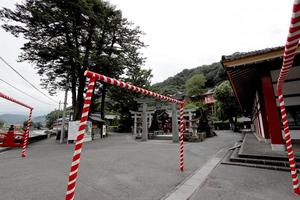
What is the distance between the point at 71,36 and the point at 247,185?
17958 millimetres

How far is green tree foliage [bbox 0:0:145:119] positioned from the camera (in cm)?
1304

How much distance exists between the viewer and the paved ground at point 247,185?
112 inches

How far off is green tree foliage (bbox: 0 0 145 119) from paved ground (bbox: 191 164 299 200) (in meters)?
13.9

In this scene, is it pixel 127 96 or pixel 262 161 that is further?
pixel 127 96

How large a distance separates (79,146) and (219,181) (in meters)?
3.37

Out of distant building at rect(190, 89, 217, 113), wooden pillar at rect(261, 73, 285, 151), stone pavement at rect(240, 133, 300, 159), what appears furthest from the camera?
distant building at rect(190, 89, 217, 113)

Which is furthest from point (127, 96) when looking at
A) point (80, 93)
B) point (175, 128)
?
point (175, 128)

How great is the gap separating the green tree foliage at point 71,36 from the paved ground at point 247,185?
13.9 meters

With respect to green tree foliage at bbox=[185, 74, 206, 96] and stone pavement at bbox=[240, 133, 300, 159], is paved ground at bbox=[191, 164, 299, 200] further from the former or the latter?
green tree foliage at bbox=[185, 74, 206, 96]

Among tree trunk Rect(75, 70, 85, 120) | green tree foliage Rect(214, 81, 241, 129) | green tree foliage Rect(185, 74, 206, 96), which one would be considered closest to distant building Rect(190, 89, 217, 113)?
green tree foliage Rect(185, 74, 206, 96)

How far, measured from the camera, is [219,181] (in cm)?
364

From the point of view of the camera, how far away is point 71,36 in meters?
15.4

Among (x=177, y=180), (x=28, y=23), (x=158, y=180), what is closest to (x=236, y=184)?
(x=177, y=180)

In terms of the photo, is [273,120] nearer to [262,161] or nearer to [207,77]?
[262,161]
